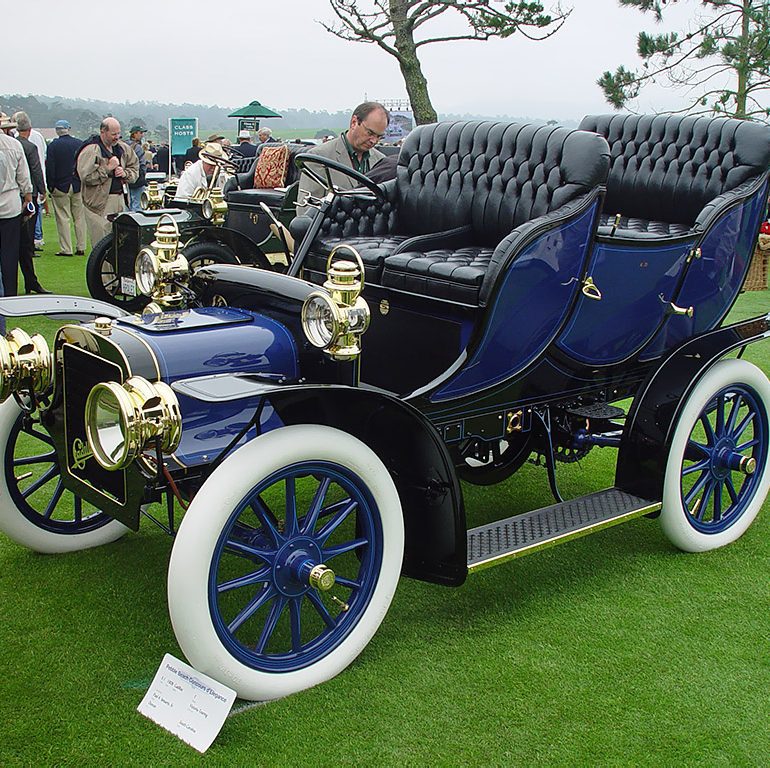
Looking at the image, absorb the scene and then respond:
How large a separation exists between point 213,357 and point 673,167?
2.28 m

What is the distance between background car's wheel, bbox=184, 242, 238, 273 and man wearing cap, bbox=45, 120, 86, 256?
14.7ft

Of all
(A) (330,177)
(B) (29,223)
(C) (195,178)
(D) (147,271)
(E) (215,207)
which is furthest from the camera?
(B) (29,223)

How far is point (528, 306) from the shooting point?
116 inches

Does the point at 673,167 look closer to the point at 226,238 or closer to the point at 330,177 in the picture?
the point at 330,177

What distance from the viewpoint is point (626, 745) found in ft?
7.59

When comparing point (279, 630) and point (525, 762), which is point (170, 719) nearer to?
point (279, 630)

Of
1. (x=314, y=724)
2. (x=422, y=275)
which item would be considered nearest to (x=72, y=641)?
(x=314, y=724)

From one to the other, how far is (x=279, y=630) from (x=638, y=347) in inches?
65.2

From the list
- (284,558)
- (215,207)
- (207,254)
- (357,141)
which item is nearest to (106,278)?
(207,254)

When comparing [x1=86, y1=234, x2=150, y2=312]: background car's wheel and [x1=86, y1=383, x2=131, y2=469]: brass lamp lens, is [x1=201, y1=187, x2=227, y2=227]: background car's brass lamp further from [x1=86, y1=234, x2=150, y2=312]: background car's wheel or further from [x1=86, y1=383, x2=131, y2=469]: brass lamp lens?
[x1=86, y1=383, x2=131, y2=469]: brass lamp lens

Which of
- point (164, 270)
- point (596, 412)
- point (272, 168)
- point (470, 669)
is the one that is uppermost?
point (272, 168)

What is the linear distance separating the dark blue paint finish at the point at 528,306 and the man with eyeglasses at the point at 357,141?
74.5 inches

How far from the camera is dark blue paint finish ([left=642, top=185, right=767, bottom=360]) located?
3.42m

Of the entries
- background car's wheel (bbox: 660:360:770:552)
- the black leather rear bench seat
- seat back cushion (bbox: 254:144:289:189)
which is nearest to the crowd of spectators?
seat back cushion (bbox: 254:144:289:189)
